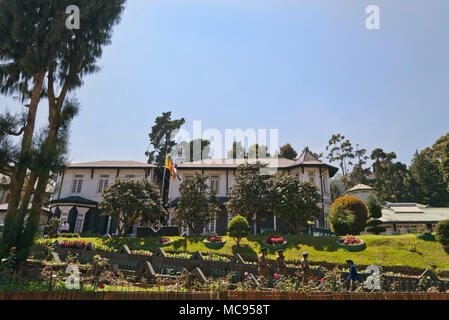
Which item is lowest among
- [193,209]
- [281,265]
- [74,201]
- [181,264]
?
[181,264]

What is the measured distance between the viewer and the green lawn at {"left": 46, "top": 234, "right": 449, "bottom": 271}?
55.4 feet

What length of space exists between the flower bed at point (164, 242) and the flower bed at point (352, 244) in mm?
12358

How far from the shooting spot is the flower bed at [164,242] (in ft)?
71.0

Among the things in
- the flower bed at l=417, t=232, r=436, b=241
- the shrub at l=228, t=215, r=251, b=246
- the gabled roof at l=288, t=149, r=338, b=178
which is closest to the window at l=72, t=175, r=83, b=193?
the shrub at l=228, t=215, r=251, b=246

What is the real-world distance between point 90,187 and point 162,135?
18.9 m

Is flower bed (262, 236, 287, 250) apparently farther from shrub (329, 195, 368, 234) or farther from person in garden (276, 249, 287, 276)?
person in garden (276, 249, 287, 276)

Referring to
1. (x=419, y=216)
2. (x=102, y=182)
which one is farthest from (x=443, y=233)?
(x=102, y=182)

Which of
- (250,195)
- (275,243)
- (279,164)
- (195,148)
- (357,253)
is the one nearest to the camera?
(357,253)

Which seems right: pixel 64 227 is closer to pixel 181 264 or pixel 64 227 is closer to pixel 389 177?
pixel 181 264

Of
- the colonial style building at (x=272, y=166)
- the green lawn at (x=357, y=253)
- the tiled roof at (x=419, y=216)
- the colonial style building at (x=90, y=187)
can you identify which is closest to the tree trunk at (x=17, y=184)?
the green lawn at (x=357, y=253)

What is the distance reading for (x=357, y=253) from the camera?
18.3 m

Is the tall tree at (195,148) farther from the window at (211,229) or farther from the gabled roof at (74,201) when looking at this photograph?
the window at (211,229)

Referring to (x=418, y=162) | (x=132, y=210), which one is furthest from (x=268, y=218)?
(x=418, y=162)
